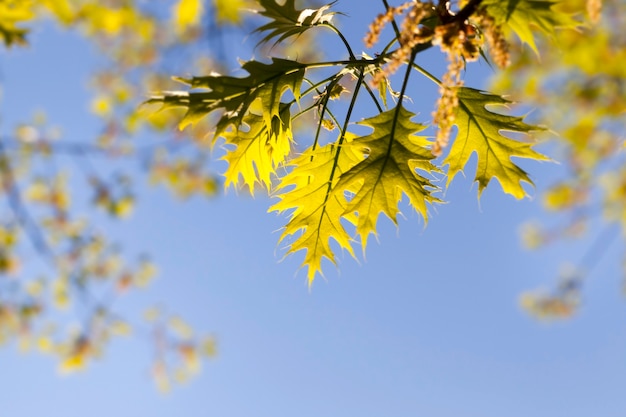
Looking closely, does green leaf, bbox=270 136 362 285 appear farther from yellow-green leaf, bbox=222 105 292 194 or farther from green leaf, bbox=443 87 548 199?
green leaf, bbox=443 87 548 199

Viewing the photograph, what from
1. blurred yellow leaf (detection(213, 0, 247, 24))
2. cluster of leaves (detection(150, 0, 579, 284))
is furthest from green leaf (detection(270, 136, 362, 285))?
blurred yellow leaf (detection(213, 0, 247, 24))

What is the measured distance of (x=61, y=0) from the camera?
12.0ft

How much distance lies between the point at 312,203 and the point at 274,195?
0.12 meters

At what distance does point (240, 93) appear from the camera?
1.45 m

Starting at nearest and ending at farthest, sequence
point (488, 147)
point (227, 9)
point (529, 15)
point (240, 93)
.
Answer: point (529, 15)
point (240, 93)
point (488, 147)
point (227, 9)

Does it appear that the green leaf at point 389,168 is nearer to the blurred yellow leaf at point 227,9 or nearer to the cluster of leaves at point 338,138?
the cluster of leaves at point 338,138

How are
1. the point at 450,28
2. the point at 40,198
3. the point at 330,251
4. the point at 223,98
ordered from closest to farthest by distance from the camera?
the point at 450,28, the point at 223,98, the point at 330,251, the point at 40,198

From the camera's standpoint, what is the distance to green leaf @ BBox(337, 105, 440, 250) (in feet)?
4.90

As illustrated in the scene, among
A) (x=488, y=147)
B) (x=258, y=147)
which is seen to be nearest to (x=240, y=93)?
(x=258, y=147)

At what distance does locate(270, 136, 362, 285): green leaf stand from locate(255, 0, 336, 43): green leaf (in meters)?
0.33

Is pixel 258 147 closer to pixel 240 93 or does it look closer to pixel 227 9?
pixel 240 93

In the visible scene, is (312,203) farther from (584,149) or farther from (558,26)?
(584,149)

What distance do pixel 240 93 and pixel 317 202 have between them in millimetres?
404

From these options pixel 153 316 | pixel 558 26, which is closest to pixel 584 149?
pixel 558 26
